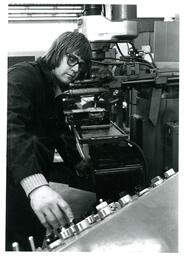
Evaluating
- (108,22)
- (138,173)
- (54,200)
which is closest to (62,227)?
(54,200)

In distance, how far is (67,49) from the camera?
41.7 inches

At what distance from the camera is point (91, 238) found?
0.60 meters

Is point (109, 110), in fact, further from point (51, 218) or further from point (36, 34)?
point (51, 218)

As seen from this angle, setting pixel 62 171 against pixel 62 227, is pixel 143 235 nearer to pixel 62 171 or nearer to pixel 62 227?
pixel 62 227

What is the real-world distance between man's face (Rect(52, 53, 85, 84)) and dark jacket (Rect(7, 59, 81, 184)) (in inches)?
1.2

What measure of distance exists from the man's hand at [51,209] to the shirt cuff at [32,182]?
0.03 m

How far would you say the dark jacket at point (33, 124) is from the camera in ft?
Answer: 2.60

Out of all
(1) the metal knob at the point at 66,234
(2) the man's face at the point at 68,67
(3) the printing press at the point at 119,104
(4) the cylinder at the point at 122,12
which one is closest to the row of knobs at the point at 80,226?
(1) the metal knob at the point at 66,234

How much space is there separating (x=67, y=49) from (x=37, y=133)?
0.98 ft

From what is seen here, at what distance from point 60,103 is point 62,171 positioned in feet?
1.54

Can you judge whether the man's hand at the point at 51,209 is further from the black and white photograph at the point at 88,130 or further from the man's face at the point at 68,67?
the man's face at the point at 68,67

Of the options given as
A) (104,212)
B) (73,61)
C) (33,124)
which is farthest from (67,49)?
(104,212)

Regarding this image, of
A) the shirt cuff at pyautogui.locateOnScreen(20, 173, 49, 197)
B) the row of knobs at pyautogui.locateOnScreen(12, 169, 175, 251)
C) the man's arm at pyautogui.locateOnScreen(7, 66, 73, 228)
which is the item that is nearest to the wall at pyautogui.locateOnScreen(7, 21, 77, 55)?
the man's arm at pyautogui.locateOnScreen(7, 66, 73, 228)

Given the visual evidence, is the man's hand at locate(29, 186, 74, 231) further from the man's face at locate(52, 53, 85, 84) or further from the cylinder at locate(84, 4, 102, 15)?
the cylinder at locate(84, 4, 102, 15)
